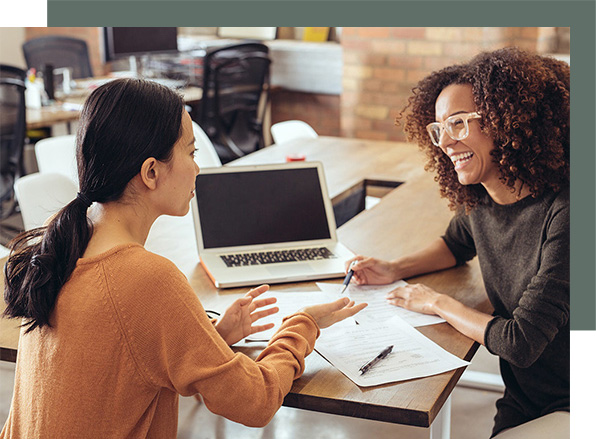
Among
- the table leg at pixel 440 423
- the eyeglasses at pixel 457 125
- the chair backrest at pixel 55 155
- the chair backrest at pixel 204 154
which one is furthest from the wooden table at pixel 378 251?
the chair backrest at pixel 55 155

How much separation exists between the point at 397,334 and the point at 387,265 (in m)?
0.34

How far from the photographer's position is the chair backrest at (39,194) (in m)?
2.29

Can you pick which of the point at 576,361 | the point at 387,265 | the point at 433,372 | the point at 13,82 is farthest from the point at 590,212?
the point at 13,82

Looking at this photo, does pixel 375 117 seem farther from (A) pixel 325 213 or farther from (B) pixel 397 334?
(B) pixel 397 334

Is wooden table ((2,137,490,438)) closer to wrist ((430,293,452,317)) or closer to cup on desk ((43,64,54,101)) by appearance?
wrist ((430,293,452,317))

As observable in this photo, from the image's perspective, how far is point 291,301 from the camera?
169cm

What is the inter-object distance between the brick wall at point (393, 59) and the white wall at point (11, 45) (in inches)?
116

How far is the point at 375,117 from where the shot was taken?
15.7ft

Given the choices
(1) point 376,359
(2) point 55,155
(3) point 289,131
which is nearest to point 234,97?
(3) point 289,131

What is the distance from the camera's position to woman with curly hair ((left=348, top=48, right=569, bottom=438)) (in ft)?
4.85

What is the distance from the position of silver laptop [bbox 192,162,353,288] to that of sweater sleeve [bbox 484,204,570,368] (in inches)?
20.0

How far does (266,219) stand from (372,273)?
338mm

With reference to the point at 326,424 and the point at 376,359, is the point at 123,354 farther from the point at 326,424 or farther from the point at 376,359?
the point at 326,424

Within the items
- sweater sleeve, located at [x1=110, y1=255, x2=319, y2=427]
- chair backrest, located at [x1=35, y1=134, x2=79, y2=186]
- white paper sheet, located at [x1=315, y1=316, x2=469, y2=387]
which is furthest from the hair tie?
chair backrest, located at [x1=35, y1=134, x2=79, y2=186]
